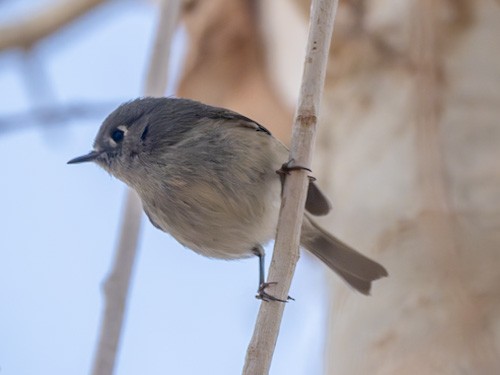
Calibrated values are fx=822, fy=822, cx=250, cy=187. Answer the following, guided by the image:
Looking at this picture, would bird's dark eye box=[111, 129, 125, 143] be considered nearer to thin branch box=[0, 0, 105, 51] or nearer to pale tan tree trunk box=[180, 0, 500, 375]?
pale tan tree trunk box=[180, 0, 500, 375]

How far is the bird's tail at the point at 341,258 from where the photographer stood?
283 cm

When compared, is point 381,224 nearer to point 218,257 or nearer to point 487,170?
point 487,170

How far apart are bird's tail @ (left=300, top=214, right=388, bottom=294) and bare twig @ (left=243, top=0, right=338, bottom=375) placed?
2.70 feet

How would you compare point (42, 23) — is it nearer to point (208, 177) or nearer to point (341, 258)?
point (208, 177)

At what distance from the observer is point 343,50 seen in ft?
12.0

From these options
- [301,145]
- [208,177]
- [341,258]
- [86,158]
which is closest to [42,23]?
[86,158]

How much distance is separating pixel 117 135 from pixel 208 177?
537 mm

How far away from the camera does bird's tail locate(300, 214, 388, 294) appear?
2826 mm

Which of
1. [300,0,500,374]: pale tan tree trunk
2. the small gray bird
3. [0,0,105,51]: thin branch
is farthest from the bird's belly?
[0,0,105,51]: thin branch

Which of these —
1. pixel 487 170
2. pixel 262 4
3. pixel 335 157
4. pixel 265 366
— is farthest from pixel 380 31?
pixel 265 366

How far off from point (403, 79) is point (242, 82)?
1.35 m

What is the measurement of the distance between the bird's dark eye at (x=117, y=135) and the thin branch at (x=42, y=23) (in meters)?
1.53

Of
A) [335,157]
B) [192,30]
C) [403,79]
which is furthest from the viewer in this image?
[192,30]

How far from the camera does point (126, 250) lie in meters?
2.40
